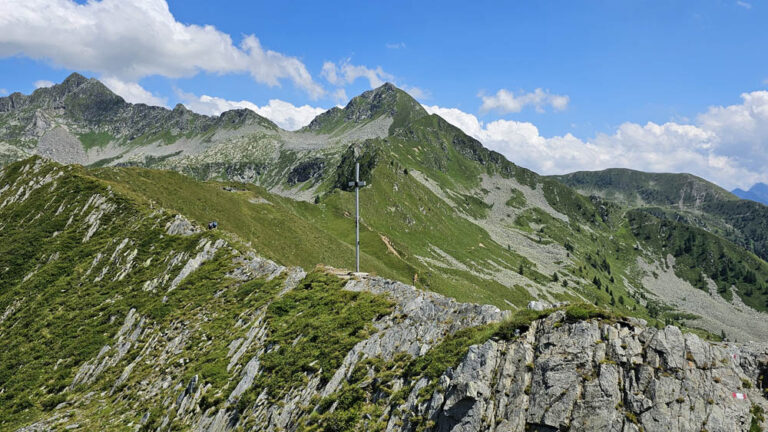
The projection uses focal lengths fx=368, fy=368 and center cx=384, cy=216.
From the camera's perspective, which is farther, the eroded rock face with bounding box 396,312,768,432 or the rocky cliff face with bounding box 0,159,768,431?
the rocky cliff face with bounding box 0,159,768,431

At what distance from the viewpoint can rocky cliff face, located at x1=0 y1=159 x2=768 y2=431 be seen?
497 inches

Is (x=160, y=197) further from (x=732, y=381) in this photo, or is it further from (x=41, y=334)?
(x=732, y=381)

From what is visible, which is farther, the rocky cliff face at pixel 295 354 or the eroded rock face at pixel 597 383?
the rocky cliff face at pixel 295 354

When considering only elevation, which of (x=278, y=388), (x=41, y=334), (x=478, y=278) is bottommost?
(x=478, y=278)

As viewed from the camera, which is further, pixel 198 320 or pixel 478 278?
pixel 478 278

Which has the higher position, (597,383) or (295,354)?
(597,383)

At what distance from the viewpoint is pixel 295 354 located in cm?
2112

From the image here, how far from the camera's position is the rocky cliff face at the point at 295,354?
1262 cm

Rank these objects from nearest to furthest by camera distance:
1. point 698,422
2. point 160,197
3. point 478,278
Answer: point 698,422 < point 160,197 < point 478,278

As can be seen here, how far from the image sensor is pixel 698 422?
11.6m

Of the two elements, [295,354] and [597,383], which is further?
[295,354]

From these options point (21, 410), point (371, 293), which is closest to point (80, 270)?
point (21, 410)

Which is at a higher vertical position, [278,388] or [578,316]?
[578,316]

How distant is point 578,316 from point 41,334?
4371 cm
